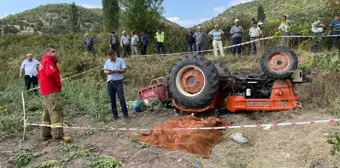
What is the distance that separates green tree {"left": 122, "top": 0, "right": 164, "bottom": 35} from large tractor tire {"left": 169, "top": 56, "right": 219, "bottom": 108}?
14108 millimetres

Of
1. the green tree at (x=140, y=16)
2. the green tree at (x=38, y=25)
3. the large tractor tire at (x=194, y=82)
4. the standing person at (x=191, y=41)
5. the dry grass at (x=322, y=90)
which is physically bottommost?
the dry grass at (x=322, y=90)

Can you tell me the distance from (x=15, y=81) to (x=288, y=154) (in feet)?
39.0

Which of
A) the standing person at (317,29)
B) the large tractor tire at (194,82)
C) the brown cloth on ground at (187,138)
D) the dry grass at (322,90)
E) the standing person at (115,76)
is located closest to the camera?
the standing person at (317,29)

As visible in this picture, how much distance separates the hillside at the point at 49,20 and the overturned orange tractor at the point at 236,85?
42867 millimetres

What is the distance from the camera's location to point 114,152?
553cm

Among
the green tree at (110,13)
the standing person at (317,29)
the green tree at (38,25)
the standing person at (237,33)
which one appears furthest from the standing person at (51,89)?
the green tree at (38,25)

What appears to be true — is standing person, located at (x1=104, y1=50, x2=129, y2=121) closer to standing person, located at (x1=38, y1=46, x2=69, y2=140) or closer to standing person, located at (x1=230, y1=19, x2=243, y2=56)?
standing person, located at (x1=38, y1=46, x2=69, y2=140)

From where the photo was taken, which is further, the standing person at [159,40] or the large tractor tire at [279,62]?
the standing person at [159,40]

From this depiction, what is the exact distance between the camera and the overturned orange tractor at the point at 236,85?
259 inches

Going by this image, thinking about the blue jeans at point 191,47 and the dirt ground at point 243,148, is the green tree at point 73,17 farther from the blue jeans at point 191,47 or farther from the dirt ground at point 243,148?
the dirt ground at point 243,148

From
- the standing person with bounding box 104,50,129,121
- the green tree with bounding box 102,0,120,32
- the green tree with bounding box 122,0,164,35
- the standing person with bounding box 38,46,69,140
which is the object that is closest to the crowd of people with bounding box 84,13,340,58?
the green tree with bounding box 122,0,164,35

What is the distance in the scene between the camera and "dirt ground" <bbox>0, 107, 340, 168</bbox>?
4855mm

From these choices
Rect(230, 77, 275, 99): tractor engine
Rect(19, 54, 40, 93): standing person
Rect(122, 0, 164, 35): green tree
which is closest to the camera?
Rect(230, 77, 275, 99): tractor engine

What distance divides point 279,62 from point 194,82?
1.58 m
